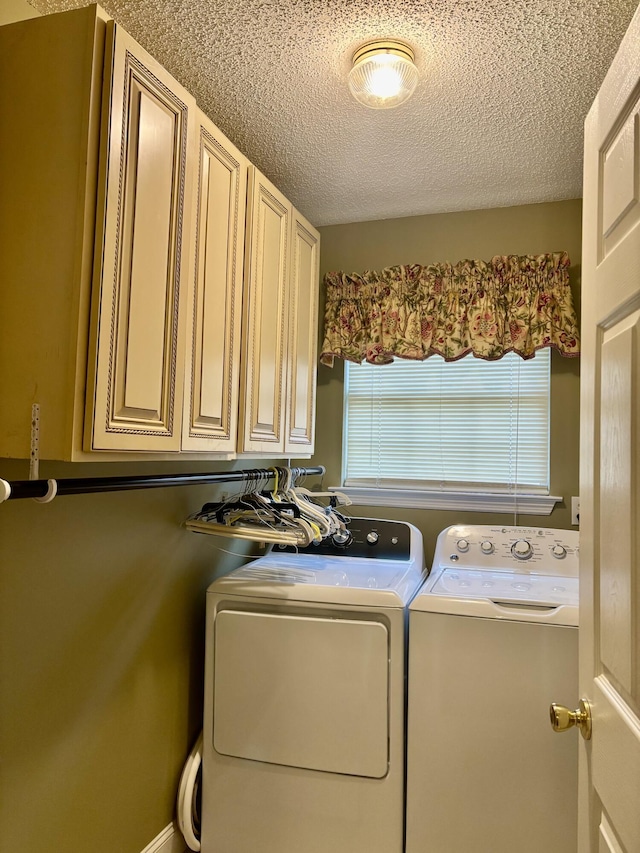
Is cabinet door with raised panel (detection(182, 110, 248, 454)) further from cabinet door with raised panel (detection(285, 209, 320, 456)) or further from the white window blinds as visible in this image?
the white window blinds

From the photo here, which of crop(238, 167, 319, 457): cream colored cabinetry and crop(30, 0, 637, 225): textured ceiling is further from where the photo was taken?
crop(238, 167, 319, 457): cream colored cabinetry

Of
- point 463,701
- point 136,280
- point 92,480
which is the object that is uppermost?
point 136,280

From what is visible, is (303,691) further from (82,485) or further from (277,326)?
(277,326)

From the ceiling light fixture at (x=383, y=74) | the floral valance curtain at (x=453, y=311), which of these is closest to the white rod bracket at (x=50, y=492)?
the ceiling light fixture at (x=383, y=74)

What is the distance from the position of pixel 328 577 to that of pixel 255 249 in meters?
1.16

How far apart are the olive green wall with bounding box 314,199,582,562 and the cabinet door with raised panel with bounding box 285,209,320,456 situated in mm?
407

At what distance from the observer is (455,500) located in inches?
106

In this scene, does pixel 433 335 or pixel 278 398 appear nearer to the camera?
pixel 278 398

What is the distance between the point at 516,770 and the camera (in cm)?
178

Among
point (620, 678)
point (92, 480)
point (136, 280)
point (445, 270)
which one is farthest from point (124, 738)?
point (445, 270)

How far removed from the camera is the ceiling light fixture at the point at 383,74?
1657 mm

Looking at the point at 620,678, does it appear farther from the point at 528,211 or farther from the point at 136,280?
the point at 528,211

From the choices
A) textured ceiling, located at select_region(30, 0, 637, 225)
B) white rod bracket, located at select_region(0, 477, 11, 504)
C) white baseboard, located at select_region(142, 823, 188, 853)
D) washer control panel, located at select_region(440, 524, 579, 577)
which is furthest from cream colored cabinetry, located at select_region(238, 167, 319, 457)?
white baseboard, located at select_region(142, 823, 188, 853)

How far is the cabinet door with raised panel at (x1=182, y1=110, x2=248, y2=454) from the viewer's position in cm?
165
